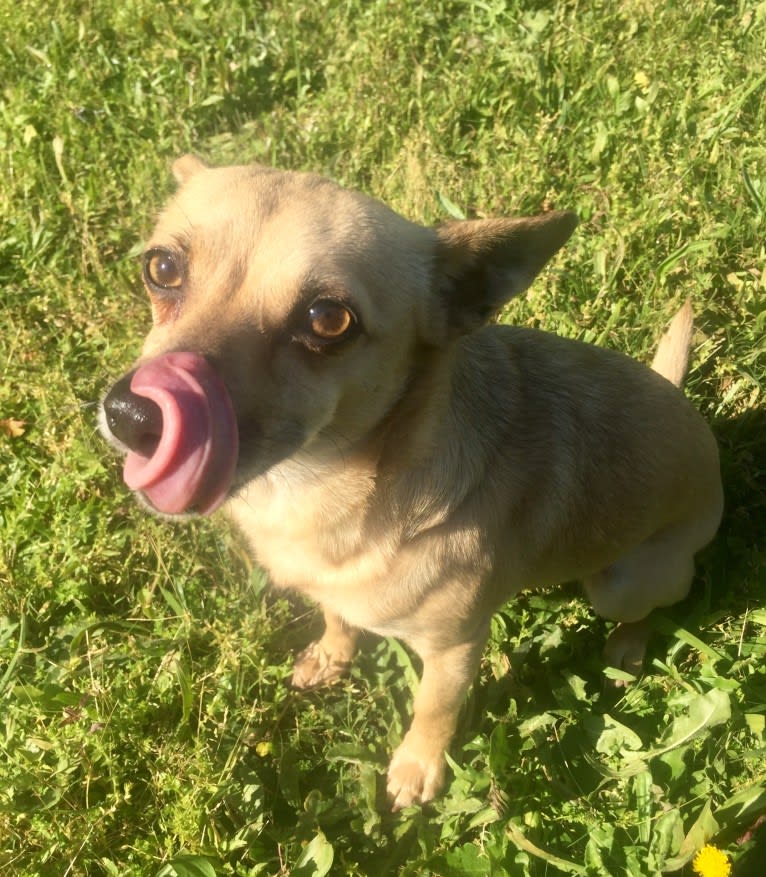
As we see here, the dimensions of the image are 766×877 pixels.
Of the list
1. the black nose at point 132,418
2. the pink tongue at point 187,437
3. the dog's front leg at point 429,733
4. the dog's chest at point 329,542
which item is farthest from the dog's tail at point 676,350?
the black nose at point 132,418

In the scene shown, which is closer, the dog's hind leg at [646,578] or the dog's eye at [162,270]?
the dog's eye at [162,270]

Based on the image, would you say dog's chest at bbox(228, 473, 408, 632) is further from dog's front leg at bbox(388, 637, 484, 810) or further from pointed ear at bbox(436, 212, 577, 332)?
pointed ear at bbox(436, 212, 577, 332)

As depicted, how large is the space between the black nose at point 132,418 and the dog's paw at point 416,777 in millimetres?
1880

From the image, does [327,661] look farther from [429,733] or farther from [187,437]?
[187,437]

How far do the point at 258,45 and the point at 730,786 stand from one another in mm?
5404

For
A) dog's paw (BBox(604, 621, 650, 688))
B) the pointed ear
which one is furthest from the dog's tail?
the pointed ear

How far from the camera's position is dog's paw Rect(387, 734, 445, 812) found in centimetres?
306

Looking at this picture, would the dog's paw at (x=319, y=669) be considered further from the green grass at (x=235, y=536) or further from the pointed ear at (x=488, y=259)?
the pointed ear at (x=488, y=259)

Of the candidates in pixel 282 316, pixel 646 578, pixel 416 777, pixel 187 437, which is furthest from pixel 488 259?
pixel 416 777

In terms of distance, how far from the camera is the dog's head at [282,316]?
189 centimetres

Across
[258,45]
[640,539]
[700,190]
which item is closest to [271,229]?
[640,539]

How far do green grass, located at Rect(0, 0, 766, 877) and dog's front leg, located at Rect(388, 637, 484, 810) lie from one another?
0.10 metres

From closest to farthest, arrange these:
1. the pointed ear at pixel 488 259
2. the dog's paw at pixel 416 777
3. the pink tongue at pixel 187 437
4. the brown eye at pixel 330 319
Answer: the pink tongue at pixel 187 437
the brown eye at pixel 330 319
the pointed ear at pixel 488 259
the dog's paw at pixel 416 777

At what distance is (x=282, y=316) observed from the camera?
2.17m
